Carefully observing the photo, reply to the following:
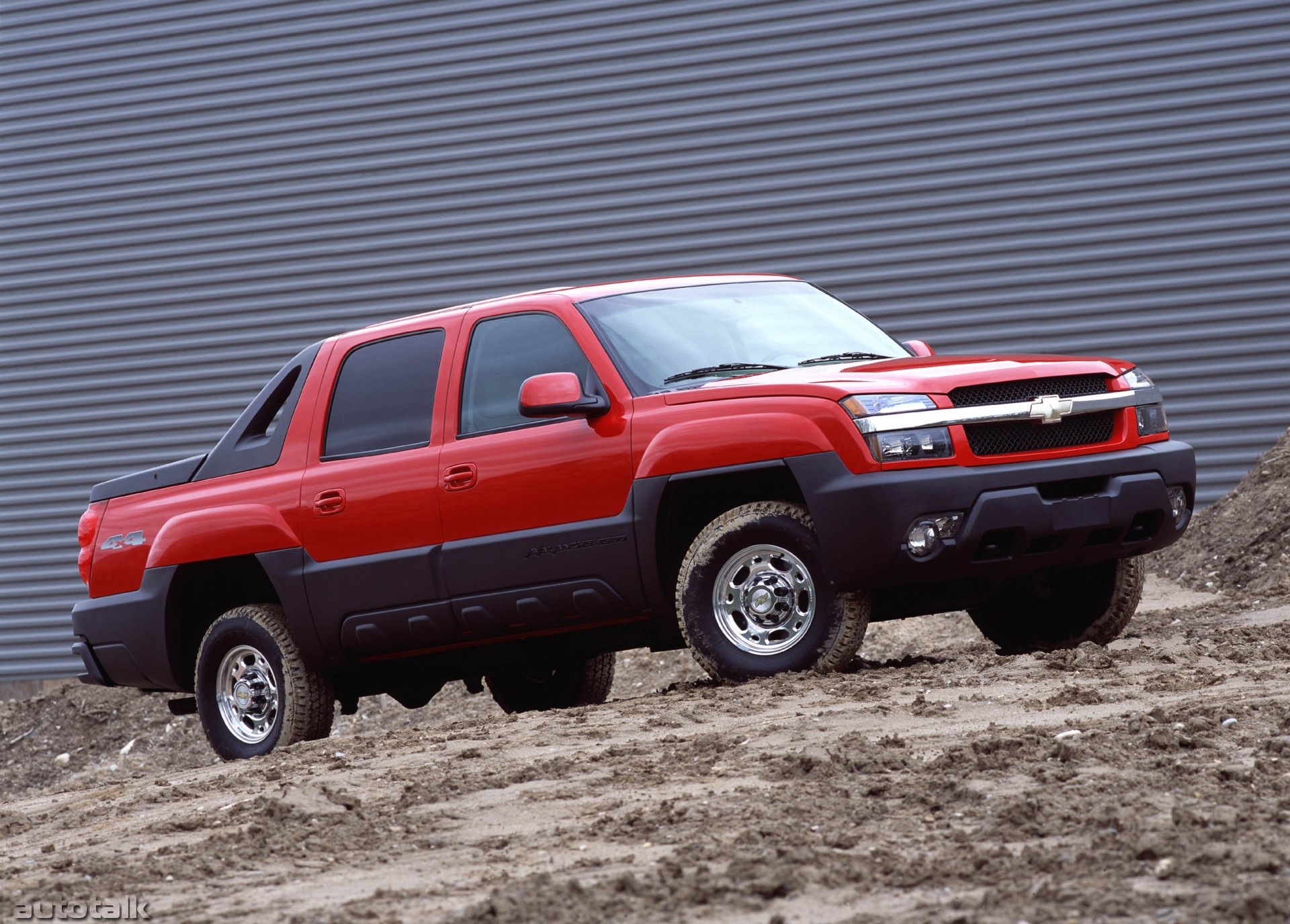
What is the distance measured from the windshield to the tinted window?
0.58ft

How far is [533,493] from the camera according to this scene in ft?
22.0

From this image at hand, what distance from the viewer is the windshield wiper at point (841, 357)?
273 inches

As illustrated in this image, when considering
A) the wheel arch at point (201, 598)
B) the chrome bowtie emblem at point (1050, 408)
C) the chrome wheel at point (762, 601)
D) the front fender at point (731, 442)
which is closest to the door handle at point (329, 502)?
the wheel arch at point (201, 598)

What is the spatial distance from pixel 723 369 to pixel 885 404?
90cm

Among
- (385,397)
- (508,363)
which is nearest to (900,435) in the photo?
(508,363)

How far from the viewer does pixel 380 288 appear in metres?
14.0

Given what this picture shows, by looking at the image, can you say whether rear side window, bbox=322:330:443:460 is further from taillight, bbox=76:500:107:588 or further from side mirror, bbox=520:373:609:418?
taillight, bbox=76:500:107:588

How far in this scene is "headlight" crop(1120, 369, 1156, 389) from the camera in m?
6.69

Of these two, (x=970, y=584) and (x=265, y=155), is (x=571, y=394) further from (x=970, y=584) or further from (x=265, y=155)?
(x=265, y=155)

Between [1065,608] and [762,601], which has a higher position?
[762,601]

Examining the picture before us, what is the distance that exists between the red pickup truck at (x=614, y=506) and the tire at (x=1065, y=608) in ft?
0.05

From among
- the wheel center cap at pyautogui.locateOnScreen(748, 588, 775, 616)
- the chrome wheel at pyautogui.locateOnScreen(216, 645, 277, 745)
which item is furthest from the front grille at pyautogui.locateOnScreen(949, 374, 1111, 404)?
the chrome wheel at pyautogui.locateOnScreen(216, 645, 277, 745)

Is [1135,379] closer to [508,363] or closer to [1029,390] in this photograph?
[1029,390]

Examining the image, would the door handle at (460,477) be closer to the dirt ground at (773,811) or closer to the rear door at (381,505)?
the rear door at (381,505)
